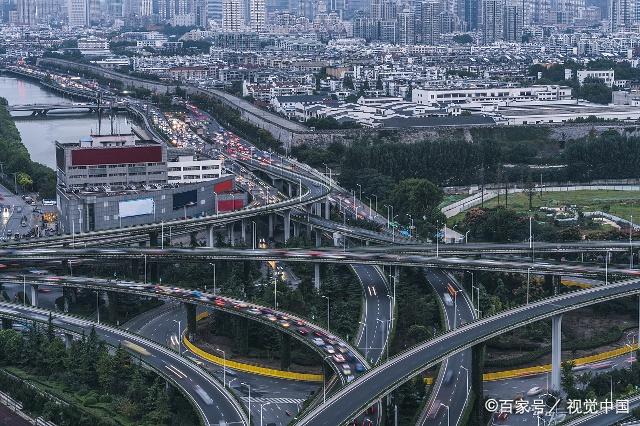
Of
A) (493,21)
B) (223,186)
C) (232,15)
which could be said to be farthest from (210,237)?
(232,15)

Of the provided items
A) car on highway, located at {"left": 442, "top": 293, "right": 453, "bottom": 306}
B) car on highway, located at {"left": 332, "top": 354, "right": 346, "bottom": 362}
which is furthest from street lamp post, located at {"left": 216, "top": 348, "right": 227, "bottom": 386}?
car on highway, located at {"left": 442, "top": 293, "right": 453, "bottom": 306}

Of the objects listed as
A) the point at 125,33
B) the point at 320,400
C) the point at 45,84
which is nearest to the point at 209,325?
the point at 320,400

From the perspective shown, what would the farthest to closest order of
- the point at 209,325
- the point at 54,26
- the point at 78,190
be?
the point at 54,26
the point at 78,190
the point at 209,325

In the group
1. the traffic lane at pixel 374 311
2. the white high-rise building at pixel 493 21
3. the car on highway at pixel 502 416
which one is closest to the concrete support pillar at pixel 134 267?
the traffic lane at pixel 374 311

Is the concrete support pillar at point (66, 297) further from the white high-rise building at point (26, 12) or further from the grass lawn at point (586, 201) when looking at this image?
the white high-rise building at point (26, 12)

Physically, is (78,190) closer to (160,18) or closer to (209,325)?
(209,325)

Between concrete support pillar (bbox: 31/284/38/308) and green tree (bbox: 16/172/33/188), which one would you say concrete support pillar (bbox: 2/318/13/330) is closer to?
concrete support pillar (bbox: 31/284/38/308)
